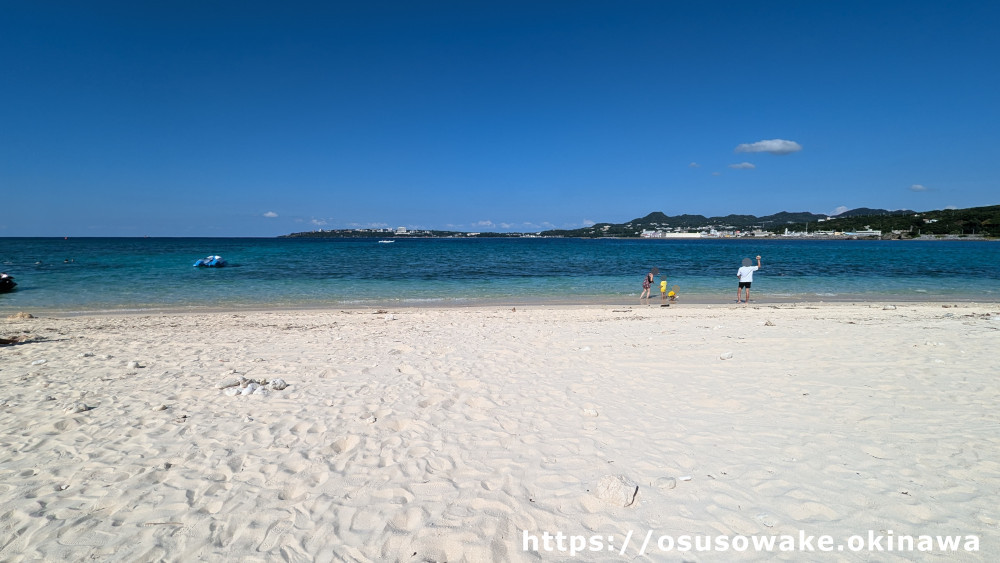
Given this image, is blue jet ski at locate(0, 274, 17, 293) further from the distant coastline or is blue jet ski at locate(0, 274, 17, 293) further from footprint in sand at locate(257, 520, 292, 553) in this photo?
the distant coastline

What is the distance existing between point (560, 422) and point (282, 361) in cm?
525

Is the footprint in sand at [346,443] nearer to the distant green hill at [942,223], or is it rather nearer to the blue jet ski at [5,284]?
the blue jet ski at [5,284]

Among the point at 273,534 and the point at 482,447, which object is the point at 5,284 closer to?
the point at 273,534

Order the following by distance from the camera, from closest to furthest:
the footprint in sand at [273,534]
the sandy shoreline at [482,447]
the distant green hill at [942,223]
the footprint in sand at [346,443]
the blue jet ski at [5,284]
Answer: the footprint in sand at [273,534]
the sandy shoreline at [482,447]
the footprint in sand at [346,443]
the blue jet ski at [5,284]
the distant green hill at [942,223]

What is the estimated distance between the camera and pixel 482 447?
4512 mm

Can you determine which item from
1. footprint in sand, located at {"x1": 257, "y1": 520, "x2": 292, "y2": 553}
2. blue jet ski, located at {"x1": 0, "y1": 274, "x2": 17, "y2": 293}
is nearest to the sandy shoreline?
footprint in sand, located at {"x1": 257, "y1": 520, "x2": 292, "y2": 553}

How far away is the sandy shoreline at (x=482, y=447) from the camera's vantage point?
10.5ft

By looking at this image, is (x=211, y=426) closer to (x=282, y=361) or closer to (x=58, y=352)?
(x=282, y=361)

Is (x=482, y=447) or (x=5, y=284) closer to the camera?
(x=482, y=447)

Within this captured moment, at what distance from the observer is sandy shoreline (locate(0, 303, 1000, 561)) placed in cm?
321

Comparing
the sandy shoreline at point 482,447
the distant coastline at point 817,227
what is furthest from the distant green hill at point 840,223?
the sandy shoreline at point 482,447

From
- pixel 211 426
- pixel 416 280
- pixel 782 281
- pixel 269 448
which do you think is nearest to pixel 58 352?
pixel 211 426

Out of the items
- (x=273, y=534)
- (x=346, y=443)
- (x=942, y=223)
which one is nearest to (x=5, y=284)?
(x=346, y=443)

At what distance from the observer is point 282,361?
770 centimetres
